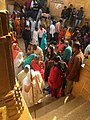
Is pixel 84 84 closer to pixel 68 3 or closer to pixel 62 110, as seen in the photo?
pixel 62 110

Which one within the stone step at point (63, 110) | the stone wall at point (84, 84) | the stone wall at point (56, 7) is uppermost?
the stone wall at point (56, 7)

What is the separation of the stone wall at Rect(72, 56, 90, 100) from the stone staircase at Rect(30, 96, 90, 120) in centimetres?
14

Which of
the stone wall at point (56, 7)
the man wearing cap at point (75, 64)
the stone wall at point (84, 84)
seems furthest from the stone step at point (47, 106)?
the stone wall at point (56, 7)

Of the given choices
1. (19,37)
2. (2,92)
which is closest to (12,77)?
(2,92)

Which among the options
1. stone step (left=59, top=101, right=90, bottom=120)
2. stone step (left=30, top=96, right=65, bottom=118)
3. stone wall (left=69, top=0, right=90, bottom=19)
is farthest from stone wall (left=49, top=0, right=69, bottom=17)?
stone step (left=59, top=101, right=90, bottom=120)

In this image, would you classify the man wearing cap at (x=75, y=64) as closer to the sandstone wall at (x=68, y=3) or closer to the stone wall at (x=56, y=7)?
the sandstone wall at (x=68, y=3)

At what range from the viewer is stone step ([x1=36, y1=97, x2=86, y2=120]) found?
4.07 m

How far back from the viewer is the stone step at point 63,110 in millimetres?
4070

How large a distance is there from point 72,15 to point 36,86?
7045 millimetres

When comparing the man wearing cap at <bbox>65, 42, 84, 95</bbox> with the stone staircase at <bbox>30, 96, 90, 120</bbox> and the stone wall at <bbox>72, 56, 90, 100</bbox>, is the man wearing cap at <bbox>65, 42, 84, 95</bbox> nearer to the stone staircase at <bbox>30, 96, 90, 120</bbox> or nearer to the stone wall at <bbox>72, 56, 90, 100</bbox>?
the stone wall at <bbox>72, 56, 90, 100</bbox>

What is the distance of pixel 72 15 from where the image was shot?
10531mm

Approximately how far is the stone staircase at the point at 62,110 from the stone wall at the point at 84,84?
0.14 meters

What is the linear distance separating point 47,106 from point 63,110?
47 centimetres

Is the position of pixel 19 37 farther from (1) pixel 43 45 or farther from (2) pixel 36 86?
(2) pixel 36 86
